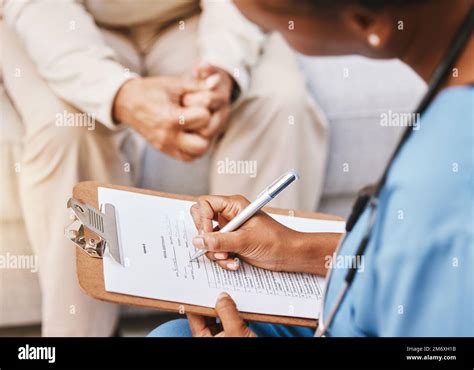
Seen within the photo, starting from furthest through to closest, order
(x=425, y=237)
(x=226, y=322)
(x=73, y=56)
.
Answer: (x=73, y=56) → (x=226, y=322) → (x=425, y=237)

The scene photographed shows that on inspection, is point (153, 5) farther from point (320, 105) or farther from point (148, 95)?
point (320, 105)

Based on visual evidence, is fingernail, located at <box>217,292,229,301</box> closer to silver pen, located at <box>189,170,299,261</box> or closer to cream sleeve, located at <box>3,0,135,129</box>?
silver pen, located at <box>189,170,299,261</box>

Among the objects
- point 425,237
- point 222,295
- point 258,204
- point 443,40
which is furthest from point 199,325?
point 443,40

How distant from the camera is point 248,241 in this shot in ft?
2.43

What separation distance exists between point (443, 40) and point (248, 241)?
297mm

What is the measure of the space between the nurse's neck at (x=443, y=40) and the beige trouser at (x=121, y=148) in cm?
33

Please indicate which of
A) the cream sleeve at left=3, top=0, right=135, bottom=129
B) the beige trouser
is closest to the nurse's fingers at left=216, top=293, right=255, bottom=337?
the beige trouser

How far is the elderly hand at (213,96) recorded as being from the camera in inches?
37.4

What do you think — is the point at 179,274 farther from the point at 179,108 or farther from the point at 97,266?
the point at 179,108

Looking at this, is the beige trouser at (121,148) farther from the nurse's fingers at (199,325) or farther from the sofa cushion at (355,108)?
the nurse's fingers at (199,325)

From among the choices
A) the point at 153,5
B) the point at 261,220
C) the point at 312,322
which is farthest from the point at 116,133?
the point at 312,322

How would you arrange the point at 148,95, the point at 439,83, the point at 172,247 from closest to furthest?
the point at 439,83 < the point at 172,247 < the point at 148,95
